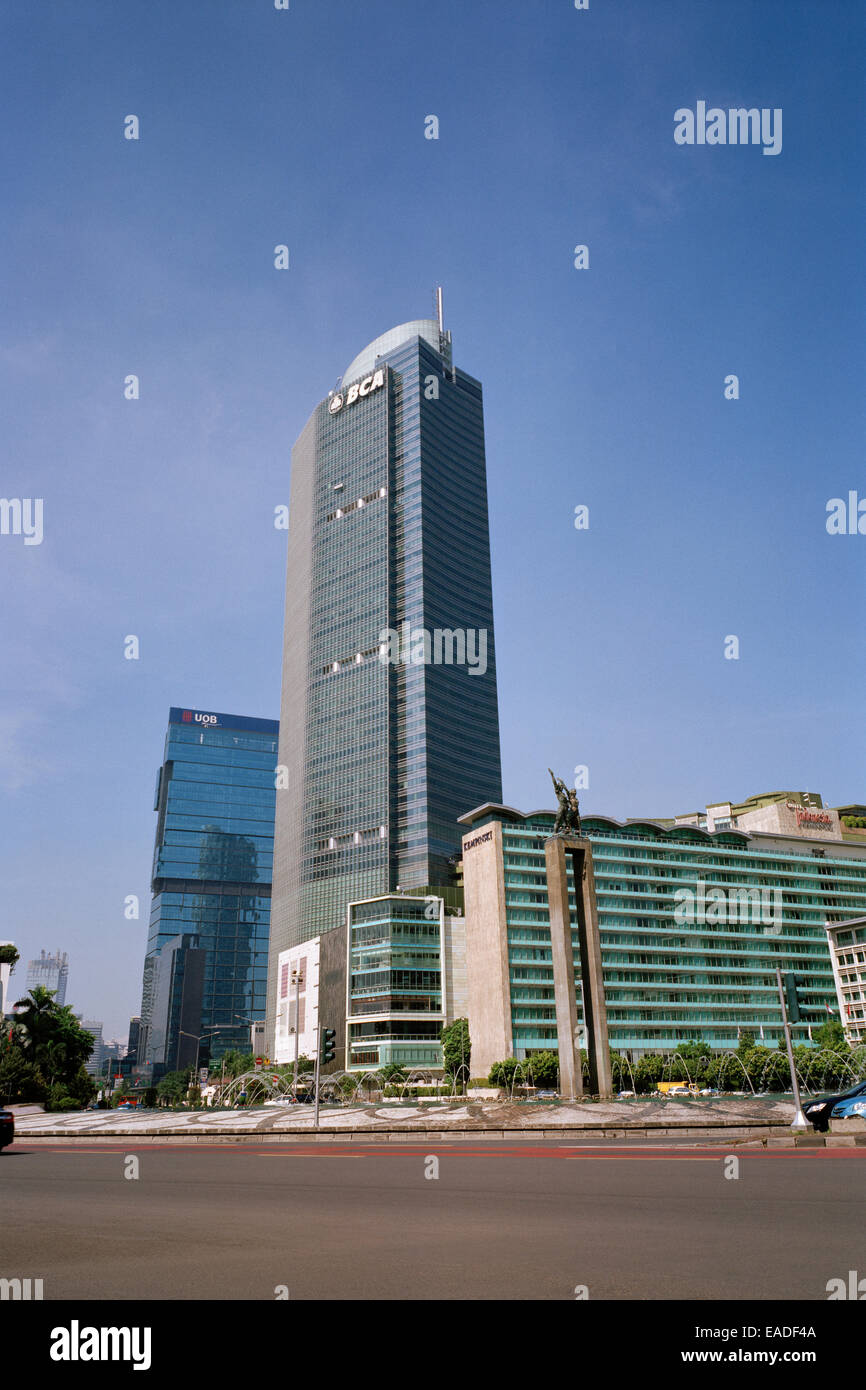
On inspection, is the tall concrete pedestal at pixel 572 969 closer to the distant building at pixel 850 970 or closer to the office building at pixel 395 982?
the office building at pixel 395 982

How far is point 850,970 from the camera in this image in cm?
13725

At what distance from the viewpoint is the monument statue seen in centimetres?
6174

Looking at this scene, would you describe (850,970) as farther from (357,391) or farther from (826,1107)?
(357,391)

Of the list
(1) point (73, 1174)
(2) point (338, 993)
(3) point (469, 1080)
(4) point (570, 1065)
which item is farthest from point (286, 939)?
(1) point (73, 1174)

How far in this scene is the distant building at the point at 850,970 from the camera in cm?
13512

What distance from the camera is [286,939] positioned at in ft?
553

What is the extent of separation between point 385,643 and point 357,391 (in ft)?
185

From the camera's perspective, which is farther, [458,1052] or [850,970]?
[850,970]

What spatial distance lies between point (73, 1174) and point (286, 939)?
506 ft

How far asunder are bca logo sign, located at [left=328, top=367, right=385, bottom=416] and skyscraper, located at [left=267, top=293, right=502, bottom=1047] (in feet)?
1.42

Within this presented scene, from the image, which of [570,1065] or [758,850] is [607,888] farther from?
[570,1065]

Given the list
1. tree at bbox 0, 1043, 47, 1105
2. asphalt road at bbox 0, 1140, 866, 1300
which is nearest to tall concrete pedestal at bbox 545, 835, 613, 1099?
tree at bbox 0, 1043, 47, 1105

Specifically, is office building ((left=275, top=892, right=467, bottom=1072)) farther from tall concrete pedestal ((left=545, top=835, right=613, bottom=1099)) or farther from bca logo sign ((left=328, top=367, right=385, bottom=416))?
bca logo sign ((left=328, top=367, right=385, bottom=416))

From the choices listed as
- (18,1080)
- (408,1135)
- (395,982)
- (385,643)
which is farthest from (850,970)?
(408,1135)
